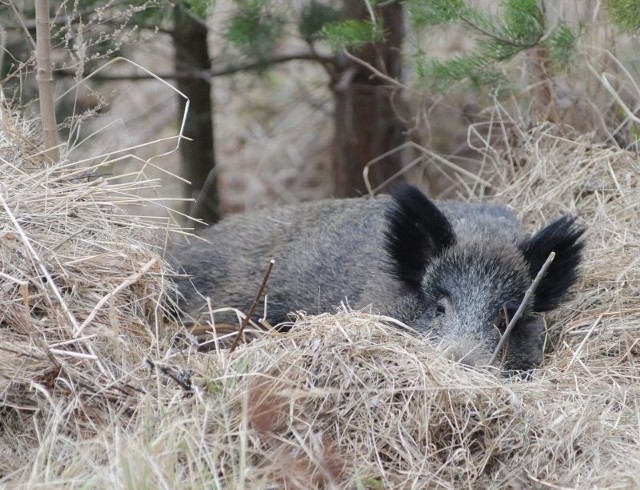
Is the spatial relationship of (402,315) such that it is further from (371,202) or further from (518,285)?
(371,202)

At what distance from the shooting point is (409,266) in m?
4.84

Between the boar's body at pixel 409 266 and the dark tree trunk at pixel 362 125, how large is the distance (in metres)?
1.87

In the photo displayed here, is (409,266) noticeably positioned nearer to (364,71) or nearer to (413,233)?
(413,233)

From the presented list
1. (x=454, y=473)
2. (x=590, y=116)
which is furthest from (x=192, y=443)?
(x=590, y=116)

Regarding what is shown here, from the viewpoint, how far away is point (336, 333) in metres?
3.77

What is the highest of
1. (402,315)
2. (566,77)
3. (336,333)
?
(566,77)

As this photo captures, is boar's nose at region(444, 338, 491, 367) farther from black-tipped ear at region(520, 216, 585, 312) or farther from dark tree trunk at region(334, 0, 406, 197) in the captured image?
dark tree trunk at region(334, 0, 406, 197)

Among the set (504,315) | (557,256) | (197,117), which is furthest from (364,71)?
(504,315)

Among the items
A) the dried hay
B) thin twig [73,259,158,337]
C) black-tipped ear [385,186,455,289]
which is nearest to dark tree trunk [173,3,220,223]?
black-tipped ear [385,186,455,289]

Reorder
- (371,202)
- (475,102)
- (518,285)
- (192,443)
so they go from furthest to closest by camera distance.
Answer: (475,102) < (371,202) < (518,285) < (192,443)

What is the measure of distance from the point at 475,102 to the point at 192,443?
4455 millimetres

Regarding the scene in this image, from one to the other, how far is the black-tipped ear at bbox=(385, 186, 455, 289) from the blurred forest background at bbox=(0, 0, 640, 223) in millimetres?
1074

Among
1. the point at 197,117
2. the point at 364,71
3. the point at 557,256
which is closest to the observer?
the point at 557,256

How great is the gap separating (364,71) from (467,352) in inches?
146
